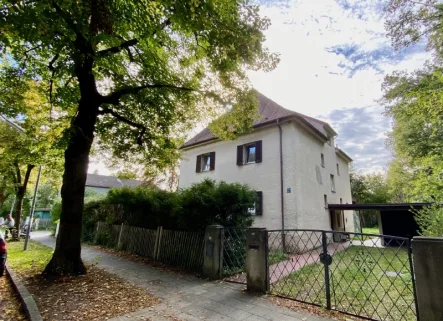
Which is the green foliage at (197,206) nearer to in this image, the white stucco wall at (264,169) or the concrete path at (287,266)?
the concrete path at (287,266)

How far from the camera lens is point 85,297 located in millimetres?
4840

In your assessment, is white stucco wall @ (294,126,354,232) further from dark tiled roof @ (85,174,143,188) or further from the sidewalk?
dark tiled roof @ (85,174,143,188)

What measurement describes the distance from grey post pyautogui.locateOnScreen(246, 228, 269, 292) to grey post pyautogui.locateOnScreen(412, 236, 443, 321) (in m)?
2.67

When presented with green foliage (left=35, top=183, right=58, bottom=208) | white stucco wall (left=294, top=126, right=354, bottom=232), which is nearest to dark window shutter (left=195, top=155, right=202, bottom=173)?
white stucco wall (left=294, top=126, right=354, bottom=232)

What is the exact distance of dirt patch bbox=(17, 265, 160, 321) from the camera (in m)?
4.12

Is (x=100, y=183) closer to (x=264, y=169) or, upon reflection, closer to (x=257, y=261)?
(x=264, y=169)

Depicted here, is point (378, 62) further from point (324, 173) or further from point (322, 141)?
point (324, 173)

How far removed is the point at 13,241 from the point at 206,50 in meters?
17.4

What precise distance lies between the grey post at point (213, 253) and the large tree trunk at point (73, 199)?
11.1ft

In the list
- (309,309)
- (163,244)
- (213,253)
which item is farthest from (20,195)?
(309,309)

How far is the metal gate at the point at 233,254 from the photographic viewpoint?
21.7 feet

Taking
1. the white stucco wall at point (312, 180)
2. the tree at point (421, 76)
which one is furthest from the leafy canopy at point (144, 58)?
the white stucco wall at point (312, 180)

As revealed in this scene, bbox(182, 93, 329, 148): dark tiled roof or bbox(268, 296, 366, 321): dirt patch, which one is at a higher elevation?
bbox(182, 93, 329, 148): dark tiled roof

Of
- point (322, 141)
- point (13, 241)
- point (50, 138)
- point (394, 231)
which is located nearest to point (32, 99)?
point (50, 138)
